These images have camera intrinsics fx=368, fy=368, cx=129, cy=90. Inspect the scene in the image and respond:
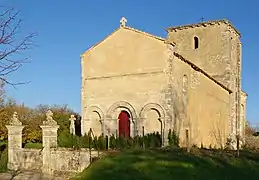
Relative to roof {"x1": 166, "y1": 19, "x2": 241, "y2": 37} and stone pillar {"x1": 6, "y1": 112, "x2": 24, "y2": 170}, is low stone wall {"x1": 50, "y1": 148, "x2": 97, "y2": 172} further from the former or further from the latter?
roof {"x1": 166, "y1": 19, "x2": 241, "y2": 37}

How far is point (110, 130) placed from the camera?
993 inches

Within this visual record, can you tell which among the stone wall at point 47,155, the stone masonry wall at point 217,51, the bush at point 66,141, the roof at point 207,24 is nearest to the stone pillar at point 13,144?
the stone wall at point 47,155

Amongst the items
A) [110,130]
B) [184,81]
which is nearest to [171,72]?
[184,81]

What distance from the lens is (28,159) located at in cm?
1928

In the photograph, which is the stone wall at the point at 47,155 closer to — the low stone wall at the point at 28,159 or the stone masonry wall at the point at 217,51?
the low stone wall at the point at 28,159

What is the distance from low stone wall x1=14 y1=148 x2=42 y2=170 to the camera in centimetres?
1880

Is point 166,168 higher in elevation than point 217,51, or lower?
lower

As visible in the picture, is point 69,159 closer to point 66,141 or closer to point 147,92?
point 66,141

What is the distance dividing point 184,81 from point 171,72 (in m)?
2.42

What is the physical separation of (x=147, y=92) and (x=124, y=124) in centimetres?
283

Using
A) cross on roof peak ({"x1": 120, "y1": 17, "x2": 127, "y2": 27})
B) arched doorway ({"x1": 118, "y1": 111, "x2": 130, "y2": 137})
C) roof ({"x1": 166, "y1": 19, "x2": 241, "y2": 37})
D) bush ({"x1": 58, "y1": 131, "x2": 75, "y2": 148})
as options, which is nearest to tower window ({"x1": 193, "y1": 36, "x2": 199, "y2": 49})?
roof ({"x1": 166, "y1": 19, "x2": 241, "y2": 37})

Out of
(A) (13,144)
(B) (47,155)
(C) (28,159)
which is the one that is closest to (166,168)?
(B) (47,155)

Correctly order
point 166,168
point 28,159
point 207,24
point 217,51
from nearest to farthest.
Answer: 1. point 166,168
2. point 28,159
3. point 217,51
4. point 207,24

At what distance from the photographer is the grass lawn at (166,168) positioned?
11836 mm
